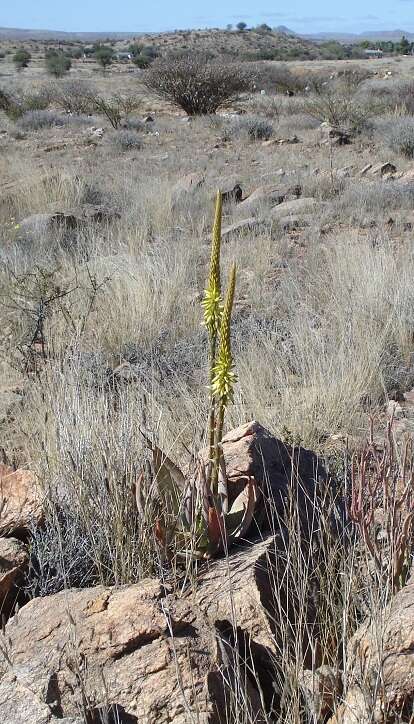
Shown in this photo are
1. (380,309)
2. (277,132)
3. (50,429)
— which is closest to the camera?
(50,429)

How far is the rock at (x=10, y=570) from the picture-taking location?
2.55 metres

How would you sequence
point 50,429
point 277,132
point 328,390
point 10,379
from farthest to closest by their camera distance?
point 277,132
point 10,379
point 328,390
point 50,429

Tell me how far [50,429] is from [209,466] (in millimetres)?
1194

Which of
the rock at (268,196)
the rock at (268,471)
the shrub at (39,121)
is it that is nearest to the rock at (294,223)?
the rock at (268,196)

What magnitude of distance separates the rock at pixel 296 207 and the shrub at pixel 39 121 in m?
11.6

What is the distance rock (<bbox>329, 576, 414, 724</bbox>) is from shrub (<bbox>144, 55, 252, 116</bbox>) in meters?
20.6

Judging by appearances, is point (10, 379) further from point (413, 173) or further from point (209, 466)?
point (413, 173)

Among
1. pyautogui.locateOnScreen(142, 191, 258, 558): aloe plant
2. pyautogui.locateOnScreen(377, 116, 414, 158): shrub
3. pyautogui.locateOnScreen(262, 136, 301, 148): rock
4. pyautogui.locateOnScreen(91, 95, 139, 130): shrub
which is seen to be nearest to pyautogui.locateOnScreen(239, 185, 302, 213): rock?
pyautogui.locateOnScreen(377, 116, 414, 158): shrub

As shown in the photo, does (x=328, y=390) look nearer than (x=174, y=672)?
No

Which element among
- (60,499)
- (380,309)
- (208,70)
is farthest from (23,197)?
(208,70)

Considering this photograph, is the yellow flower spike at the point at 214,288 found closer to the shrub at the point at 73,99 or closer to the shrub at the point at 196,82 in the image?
the shrub at the point at 196,82

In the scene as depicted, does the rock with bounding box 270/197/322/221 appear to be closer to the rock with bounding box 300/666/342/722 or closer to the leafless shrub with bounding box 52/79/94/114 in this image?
the rock with bounding box 300/666/342/722

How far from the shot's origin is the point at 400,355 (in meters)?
5.01

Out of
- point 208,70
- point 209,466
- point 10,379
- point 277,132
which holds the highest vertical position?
point 208,70
